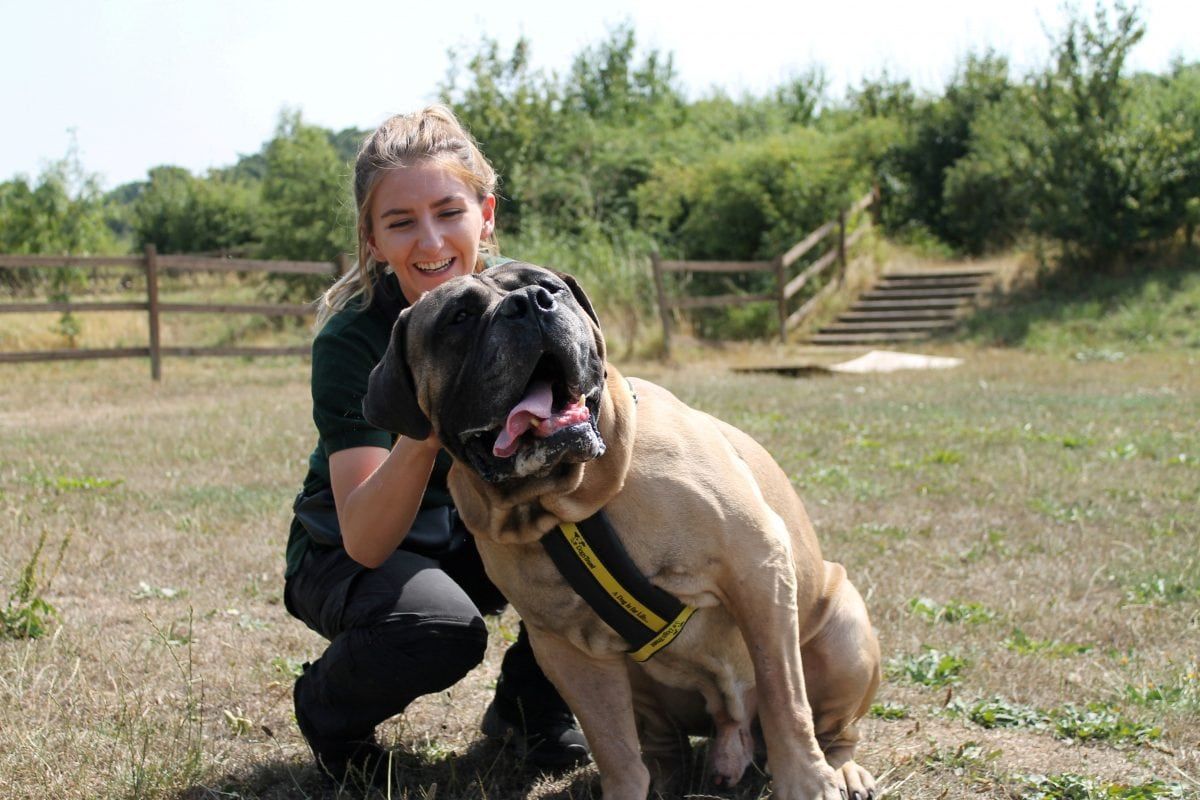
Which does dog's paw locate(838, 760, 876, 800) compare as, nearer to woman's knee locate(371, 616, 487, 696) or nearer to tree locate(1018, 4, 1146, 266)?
woman's knee locate(371, 616, 487, 696)

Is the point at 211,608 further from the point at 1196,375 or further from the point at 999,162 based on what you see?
the point at 999,162

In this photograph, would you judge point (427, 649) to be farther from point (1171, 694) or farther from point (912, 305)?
point (912, 305)

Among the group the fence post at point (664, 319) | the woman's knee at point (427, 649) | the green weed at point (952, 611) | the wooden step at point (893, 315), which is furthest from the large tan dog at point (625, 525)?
the wooden step at point (893, 315)

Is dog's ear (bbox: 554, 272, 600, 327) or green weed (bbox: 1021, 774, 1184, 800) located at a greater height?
dog's ear (bbox: 554, 272, 600, 327)

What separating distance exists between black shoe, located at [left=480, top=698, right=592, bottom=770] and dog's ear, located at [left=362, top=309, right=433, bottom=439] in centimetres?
110

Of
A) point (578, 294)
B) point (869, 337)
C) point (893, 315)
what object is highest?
point (578, 294)

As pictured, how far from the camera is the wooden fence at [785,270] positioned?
16.7 m

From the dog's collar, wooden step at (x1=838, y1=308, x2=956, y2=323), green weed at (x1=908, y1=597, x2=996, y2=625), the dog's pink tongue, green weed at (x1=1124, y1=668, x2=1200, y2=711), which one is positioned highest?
the dog's pink tongue

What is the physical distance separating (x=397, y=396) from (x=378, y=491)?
0.35 meters

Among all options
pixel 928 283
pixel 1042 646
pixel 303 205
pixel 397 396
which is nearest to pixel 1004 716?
pixel 1042 646

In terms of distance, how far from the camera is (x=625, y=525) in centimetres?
240

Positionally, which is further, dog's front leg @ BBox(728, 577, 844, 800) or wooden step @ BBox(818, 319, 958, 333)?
wooden step @ BBox(818, 319, 958, 333)

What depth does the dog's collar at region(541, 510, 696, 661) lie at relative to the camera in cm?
238

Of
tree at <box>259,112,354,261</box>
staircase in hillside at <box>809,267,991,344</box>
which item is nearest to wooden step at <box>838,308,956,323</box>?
staircase in hillside at <box>809,267,991,344</box>
